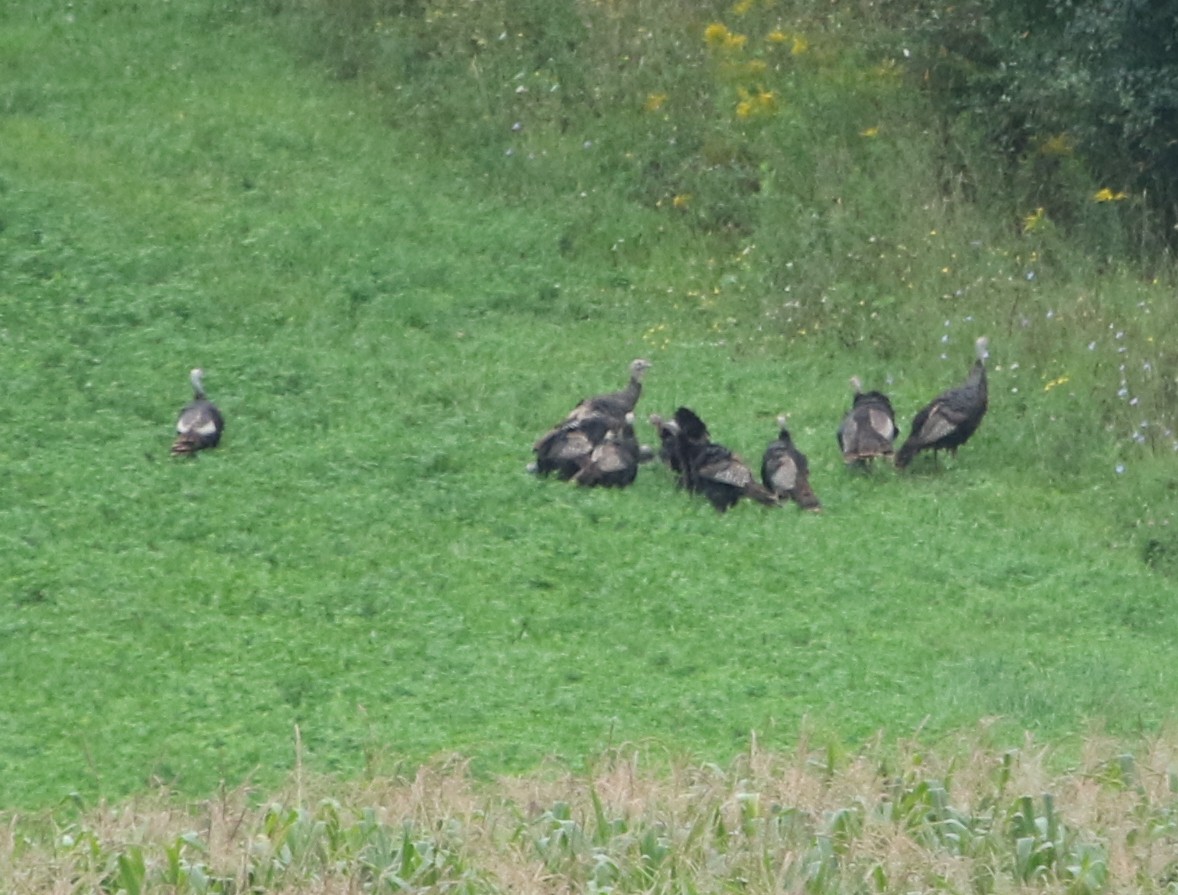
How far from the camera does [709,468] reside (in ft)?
42.0

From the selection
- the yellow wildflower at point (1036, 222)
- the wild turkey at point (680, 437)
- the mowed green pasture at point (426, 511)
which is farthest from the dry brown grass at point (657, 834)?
the yellow wildflower at point (1036, 222)

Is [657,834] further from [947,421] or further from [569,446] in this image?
[947,421]

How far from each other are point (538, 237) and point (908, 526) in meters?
7.07

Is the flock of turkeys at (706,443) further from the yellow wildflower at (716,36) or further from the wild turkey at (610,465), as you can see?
the yellow wildflower at (716,36)

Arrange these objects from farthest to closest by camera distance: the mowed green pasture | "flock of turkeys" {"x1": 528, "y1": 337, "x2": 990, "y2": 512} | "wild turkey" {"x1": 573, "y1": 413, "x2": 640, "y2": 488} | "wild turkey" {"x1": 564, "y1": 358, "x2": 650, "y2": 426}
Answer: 1. "wild turkey" {"x1": 564, "y1": 358, "x2": 650, "y2": 426}
2. "wild turkey" {"x1": 573, "y1": 413, "x2": 640, "y2": 488}
3. "flock of turkeys" {"x1": 528, "y1": 337, "x2": 990, "y2": 512}
4. the mowed green pasture

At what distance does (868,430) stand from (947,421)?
561 millimetres

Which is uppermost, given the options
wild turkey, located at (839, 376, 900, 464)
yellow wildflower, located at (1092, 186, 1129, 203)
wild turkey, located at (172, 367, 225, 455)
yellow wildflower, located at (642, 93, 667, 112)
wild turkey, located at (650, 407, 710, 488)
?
yellow wildflower, located at (642, 93, 667, 112)

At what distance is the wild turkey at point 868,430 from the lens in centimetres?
1355

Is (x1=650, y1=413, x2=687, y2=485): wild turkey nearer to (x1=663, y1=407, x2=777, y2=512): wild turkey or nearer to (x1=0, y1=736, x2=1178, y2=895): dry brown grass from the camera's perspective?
(x1=663, y1=407, x2=777, y2=512): wild turkey

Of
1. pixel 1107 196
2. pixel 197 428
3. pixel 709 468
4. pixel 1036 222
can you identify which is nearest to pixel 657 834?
pixel 709 468

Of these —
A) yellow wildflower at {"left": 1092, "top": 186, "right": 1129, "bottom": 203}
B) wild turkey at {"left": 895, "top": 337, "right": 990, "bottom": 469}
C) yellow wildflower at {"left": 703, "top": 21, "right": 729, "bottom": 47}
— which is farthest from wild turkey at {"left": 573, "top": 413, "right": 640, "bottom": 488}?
yellow wildflower at {"left": 703, "top": 21, "right": 729, "bottom": 47}

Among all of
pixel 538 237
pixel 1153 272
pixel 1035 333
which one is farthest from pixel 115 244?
pixel 1153 272

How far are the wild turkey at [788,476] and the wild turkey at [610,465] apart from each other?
917mm

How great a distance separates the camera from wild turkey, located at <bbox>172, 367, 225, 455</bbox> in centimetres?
1347
